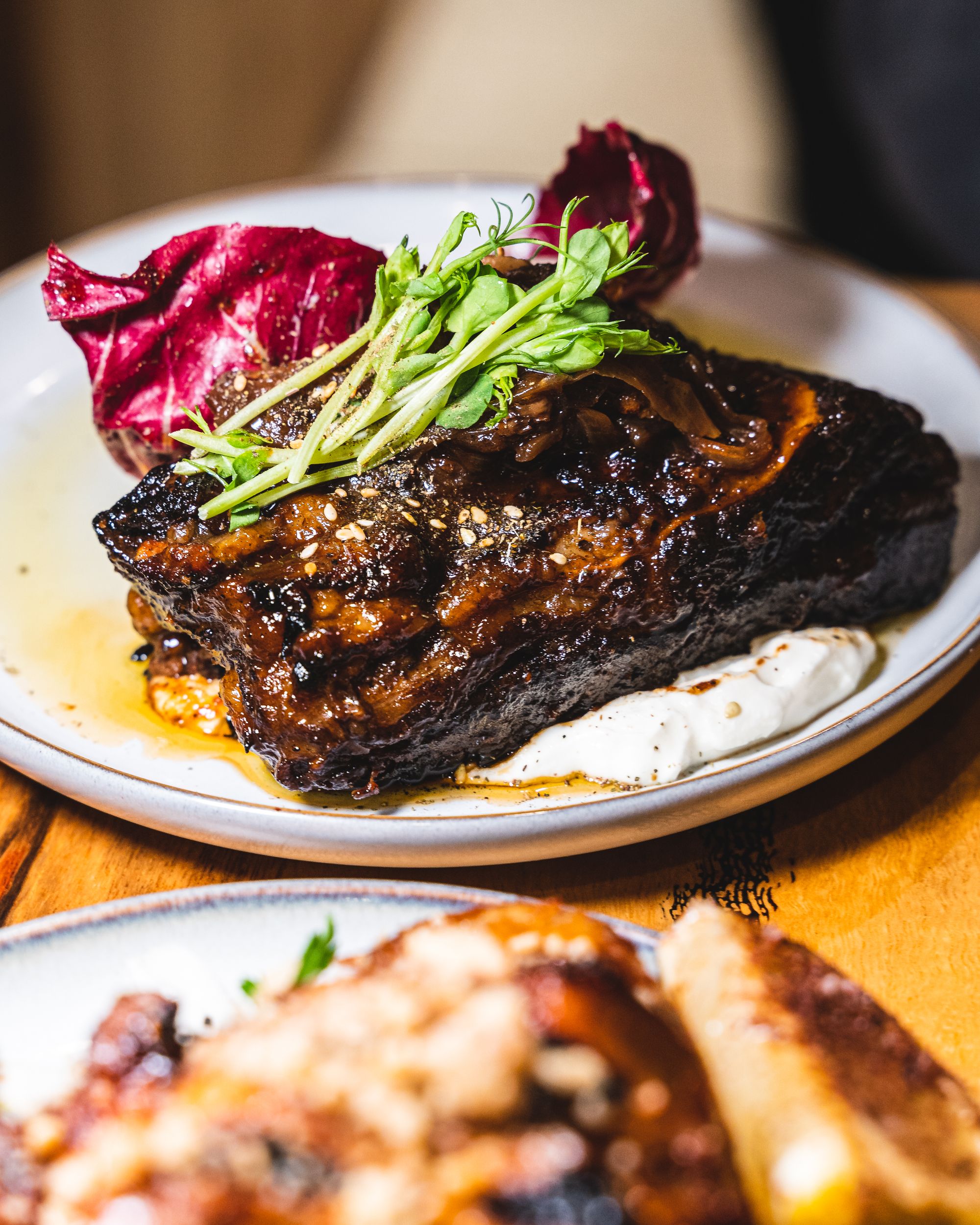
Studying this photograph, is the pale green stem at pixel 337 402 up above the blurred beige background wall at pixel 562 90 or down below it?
above

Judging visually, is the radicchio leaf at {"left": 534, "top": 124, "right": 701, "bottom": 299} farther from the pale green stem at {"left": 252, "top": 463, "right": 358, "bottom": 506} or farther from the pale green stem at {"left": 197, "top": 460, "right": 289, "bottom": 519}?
the pale green stem at {"left": 197, "top": 460, "right": 289, "bottom": 519}

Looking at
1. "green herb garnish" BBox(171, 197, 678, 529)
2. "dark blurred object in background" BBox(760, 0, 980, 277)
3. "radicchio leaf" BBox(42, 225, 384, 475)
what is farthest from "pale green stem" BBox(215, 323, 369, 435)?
"dark blurred object in background" BBox(760, 0, 980, 277)

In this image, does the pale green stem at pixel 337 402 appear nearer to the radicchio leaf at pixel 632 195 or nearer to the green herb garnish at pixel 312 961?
the green herb garnish at pixel 312 961

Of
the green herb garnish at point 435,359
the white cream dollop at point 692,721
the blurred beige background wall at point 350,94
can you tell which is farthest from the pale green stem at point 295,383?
the blurred beige background wall at point 350,94

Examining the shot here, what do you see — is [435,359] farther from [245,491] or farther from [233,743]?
[233,743]

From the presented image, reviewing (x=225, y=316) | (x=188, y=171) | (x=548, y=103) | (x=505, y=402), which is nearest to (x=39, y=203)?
(x=188, y=171)
